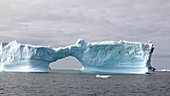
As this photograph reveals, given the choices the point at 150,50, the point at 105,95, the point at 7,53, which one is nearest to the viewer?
the point at 105,95

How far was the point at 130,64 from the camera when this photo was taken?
58938 millimetres

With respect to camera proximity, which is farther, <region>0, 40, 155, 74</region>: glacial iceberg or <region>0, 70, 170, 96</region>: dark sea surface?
<region>0, 40, 155, 74</region>: glacial iceberg

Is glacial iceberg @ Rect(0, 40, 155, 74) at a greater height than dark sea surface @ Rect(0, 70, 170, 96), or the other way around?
glacial iceberg @ Rect(0, 40, 155, 74)

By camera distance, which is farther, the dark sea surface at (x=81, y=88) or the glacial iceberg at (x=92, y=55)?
the glacial iceberg at (x=92, y=55)

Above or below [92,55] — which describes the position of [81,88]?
below

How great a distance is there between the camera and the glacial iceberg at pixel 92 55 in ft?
188

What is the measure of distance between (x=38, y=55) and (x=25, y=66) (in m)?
4.86

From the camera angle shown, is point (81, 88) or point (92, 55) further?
point (92, 55)

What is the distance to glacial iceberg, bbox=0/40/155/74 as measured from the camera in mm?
57406

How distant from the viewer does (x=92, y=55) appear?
58625 millimetres

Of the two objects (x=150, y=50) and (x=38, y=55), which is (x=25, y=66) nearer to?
(x=38, y=55)

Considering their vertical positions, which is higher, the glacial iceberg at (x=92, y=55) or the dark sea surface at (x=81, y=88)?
the glacial iceberg at (x=92, y=55)

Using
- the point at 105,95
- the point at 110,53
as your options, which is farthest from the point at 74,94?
the point at 110,53

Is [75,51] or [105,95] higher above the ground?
[75,51]
